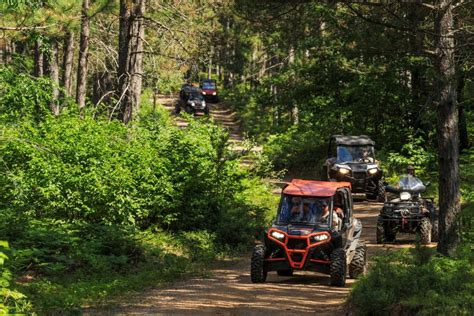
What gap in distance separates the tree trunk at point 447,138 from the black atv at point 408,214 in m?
3.65

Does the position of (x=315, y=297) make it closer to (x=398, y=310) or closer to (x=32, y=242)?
(x=398, y=310)

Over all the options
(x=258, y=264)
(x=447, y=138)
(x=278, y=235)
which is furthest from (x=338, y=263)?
(x=447, y=138)

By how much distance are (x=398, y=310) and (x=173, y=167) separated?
983cm

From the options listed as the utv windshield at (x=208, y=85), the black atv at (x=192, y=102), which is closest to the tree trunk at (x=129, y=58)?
the black atv at (x=192, y=102)

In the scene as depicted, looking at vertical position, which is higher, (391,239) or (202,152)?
(202,152)

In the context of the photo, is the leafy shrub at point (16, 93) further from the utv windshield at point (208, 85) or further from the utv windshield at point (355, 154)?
the utv windshield at point (208, 85)

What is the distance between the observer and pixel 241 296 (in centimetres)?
1359

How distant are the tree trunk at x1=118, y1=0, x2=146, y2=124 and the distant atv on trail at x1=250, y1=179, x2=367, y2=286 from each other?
28.9 ft

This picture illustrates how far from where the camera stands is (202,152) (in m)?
20.4

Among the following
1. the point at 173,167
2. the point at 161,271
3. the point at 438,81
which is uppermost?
the point at 438,81

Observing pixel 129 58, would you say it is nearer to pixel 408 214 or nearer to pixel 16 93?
pixel 16 93

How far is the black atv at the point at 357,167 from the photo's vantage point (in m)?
25.8

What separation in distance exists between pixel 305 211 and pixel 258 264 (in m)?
1.35

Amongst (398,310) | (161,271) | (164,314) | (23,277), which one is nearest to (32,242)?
(23,277)
